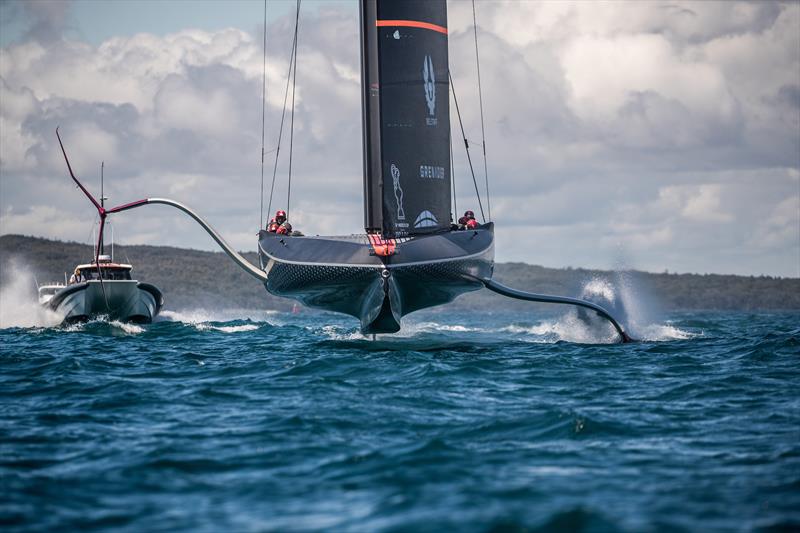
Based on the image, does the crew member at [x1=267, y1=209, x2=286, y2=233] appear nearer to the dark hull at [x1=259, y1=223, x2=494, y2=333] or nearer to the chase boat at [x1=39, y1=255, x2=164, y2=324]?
the dark hull at [x1=259, y1=223, x2=494, y2=333]

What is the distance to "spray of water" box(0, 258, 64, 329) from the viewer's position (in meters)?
33.7

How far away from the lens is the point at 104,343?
23.9 meters

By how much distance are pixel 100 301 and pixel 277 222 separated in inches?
508

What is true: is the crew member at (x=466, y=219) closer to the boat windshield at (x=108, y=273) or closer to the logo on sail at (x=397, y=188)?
the logo on sail at (x=397, y=188)

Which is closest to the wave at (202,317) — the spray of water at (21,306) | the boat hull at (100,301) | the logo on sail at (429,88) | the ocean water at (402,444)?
the boat hull at (100,301)

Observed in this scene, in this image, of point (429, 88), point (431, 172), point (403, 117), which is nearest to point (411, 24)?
point (429, 88)

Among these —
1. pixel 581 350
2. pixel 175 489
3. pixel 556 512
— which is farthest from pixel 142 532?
pixel 581 350

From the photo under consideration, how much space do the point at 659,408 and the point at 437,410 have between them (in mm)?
2748

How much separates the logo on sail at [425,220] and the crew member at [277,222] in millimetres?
2965

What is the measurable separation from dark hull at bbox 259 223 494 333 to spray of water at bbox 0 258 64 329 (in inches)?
608

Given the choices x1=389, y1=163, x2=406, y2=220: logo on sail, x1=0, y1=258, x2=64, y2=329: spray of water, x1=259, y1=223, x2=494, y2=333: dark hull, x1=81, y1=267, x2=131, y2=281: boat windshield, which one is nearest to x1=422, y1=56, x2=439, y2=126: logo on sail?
x1=389, y1=163, x2=406, y2=220: logo on sail

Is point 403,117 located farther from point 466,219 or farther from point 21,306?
point 21,306

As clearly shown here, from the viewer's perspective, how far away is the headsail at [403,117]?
20.2m

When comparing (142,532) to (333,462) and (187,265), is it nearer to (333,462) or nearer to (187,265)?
(333,462)
